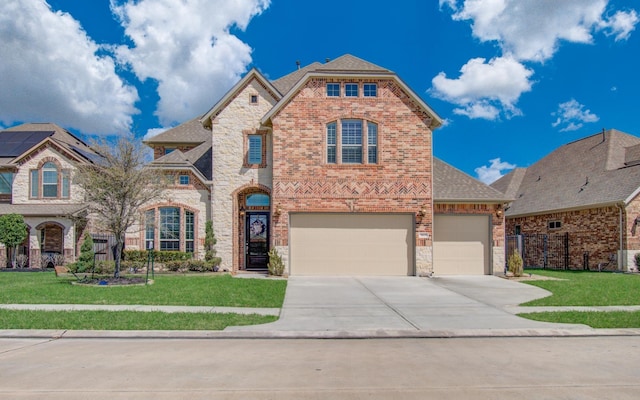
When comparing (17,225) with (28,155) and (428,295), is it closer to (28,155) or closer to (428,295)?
(28,155)

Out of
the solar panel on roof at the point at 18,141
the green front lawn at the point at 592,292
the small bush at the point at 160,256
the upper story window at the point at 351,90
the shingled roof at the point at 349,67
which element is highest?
the shingled roof at the point at 349,67

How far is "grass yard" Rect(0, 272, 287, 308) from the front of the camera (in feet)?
40.4

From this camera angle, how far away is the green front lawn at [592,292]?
41.8 ft

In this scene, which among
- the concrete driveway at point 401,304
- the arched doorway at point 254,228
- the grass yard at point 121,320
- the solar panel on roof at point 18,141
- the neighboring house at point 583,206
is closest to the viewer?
the grass yard at point 121,320

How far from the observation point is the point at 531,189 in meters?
31.4

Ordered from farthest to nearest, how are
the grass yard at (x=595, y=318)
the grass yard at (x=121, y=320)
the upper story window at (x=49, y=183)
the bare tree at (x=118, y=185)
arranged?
the upper story window at (x=49, y=183) < the bare tree at (x=118, y=185) < the grass yard at (x=595, y=318) < the grass yard at (x=121, y=320)

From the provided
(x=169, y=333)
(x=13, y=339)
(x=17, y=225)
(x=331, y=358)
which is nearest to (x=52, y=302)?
(x=13, y=339)

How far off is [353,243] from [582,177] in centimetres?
1616

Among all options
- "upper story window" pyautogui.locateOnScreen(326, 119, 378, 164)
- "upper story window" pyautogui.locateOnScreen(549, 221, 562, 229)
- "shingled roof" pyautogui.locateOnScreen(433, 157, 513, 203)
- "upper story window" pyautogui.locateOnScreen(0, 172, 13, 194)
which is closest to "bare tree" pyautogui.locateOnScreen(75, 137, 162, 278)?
"upper story window" pyautogui.locateOnScreen(326, 119, 378, 164)

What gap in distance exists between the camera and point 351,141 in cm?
1973

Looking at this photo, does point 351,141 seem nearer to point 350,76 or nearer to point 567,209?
point 350,76

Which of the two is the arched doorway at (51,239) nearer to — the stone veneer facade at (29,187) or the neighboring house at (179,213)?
the stone veneer facade at (29,187)

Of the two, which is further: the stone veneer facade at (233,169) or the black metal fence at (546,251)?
the black metal fence at (546,251)

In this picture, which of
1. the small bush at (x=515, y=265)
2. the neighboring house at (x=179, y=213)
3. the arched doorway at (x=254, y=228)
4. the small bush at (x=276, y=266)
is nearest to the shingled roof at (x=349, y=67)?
the arched doorway at (x=254, y=228)
